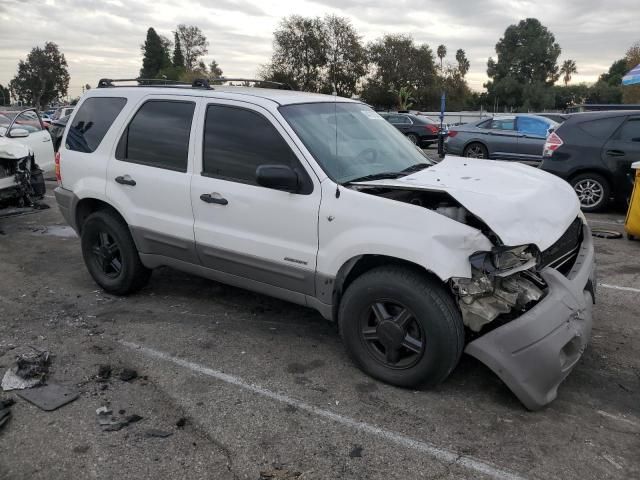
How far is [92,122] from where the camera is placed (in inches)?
199

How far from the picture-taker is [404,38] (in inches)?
2359

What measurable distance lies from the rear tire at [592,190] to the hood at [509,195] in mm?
5187

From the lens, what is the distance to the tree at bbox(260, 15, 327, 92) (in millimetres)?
50438

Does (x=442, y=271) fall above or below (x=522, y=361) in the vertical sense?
above

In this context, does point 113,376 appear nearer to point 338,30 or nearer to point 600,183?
point 600,183

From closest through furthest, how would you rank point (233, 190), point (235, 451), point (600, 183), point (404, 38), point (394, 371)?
point (235, 451), point (394, 371), point (233, 190), point (600, 183), point (404, 38)

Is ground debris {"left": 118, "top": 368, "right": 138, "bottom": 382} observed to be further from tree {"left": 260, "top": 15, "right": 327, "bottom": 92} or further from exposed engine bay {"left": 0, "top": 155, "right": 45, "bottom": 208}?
tree {"left": 260, "top": 15, "right": 327, "bottom": 92}

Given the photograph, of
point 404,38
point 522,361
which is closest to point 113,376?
point 522,361

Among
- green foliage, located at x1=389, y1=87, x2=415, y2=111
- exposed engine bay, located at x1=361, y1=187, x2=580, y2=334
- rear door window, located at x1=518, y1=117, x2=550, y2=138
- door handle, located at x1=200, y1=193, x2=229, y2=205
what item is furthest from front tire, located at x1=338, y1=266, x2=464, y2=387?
green foliage, located at x1=389, y1=87, x2=415, y2=111

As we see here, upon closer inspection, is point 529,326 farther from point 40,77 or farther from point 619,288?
point 40,77

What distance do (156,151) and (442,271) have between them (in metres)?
2.66

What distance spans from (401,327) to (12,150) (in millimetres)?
6274

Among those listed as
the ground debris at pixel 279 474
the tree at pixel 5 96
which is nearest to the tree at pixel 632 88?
the ground debris at pixel 279 474

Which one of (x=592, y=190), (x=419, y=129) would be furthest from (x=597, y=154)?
(x=419, y=129)
